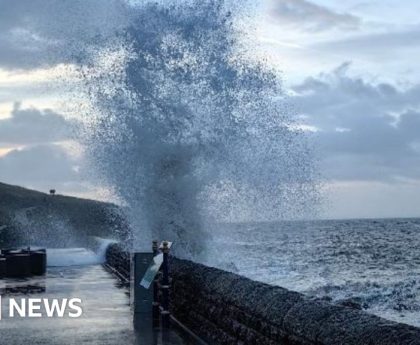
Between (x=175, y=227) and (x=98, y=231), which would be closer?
(x=175, y=227)

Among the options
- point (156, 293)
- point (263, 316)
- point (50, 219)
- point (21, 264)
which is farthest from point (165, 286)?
point (50, 219)

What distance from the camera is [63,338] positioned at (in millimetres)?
11055

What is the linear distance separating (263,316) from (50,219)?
8133cm

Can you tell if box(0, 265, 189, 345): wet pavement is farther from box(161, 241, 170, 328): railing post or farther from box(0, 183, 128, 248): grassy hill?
box(0, 183, 128, 248): grassy hill

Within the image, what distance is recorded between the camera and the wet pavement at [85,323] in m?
10.9

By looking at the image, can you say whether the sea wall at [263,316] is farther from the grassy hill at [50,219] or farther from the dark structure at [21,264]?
the grassy hill at [50,219]

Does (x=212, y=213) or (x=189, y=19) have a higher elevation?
(x=189, y=19)

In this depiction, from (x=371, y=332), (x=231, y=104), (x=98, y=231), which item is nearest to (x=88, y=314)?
(x=371, y=332)

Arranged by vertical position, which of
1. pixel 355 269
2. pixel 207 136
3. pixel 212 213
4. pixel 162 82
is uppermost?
pixel 162 82

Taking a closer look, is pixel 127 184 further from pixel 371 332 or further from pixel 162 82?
pixel 371 332

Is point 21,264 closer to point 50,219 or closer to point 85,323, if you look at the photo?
point 85,323

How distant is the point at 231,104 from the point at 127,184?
4.55 m

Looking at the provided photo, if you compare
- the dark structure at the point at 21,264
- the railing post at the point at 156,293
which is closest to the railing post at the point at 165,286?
the railing post at the point at 156,293

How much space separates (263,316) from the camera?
8117 mm
